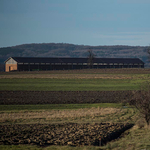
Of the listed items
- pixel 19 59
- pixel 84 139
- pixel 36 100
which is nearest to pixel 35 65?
pixel 19 59

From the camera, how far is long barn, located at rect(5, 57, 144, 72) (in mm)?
108819

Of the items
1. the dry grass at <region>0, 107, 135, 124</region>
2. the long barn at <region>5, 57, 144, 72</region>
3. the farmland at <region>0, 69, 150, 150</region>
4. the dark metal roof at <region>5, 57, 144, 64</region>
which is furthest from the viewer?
the dark metal roof at <region>5, 57, 144, 64</region>

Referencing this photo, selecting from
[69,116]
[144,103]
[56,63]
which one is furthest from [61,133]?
[56,63]

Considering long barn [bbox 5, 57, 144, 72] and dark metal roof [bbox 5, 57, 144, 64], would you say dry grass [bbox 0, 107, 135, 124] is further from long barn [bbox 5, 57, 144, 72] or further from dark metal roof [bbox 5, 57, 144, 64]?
dark metal roof [bbox 5, 57, 144, 64]

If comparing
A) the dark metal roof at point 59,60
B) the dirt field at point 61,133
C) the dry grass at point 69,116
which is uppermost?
the dark metal roof at point 59,60

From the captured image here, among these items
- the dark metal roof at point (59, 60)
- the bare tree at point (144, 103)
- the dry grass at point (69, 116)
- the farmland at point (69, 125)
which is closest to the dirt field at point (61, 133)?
the farmland at point (69, 125)

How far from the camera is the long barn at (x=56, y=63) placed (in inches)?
4284

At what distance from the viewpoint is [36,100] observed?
1298 inches

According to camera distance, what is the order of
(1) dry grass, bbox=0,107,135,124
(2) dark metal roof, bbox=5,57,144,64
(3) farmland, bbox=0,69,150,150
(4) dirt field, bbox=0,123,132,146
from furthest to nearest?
(2) dark metal roof, bbox=5,57,144,64, (1) dry grass, bbox=0,107,135,124, (4) dirt field, bbox=0,123,132,146, (3) farmland, bbox=0,69,150,150

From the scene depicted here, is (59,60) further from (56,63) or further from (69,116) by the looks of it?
(69,116)

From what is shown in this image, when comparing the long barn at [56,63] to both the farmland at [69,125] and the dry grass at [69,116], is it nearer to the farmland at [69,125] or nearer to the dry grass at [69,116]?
the farmland at [69,125]

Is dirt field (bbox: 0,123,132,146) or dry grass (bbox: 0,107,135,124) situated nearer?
dirt field (bbox: 0,123,132,146)

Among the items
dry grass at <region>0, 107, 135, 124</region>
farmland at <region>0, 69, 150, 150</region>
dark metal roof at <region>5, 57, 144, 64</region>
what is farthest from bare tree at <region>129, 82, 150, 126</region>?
dark metal roof at <region>5, 57, 144, 64</region>

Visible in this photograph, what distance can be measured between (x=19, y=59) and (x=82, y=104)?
83759 millimetres
